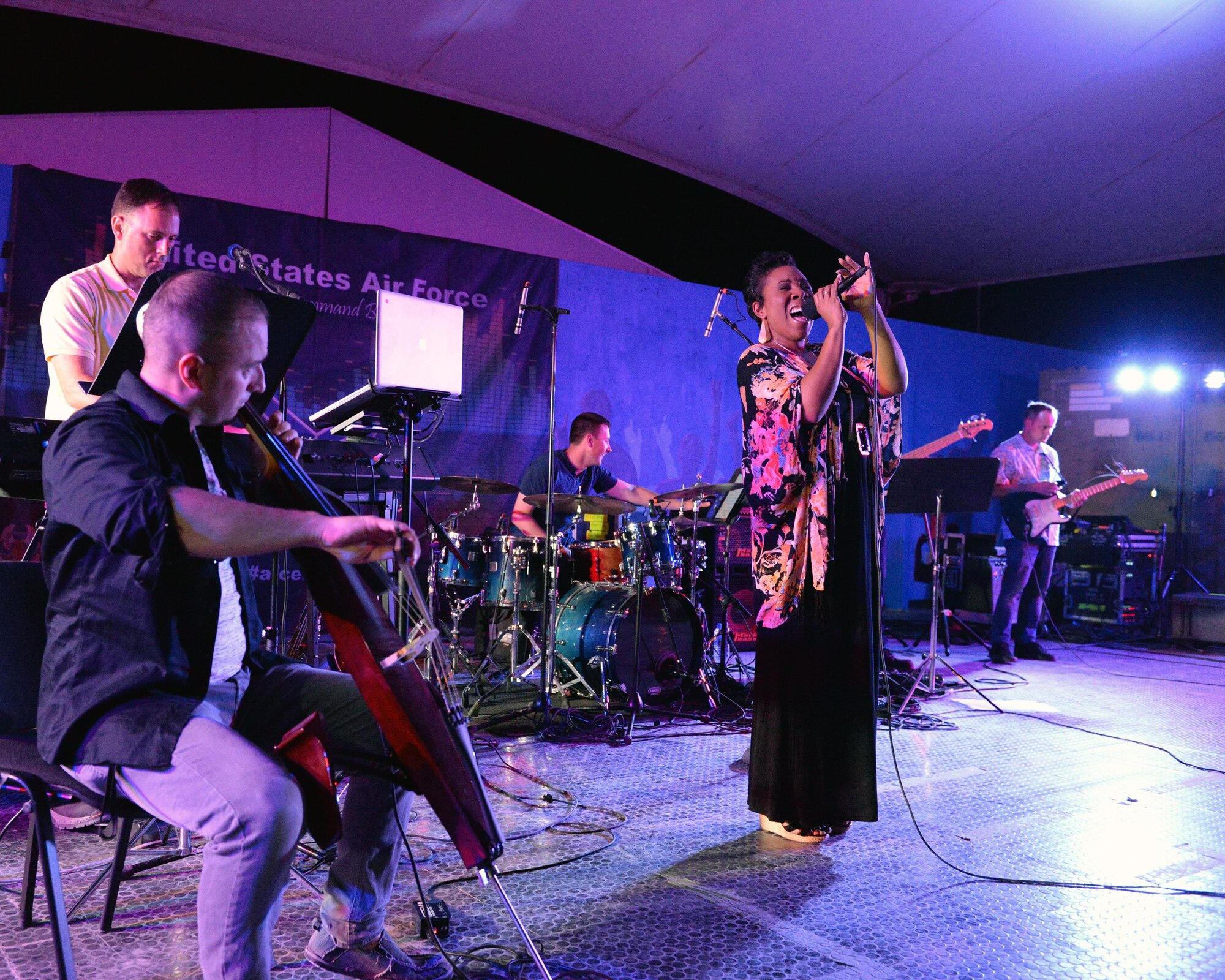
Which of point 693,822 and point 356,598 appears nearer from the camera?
point 356,598

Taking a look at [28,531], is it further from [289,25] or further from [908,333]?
[908,333]

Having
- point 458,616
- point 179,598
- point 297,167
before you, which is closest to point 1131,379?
point 458,616

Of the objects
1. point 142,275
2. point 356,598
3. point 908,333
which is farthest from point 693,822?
point 908,333

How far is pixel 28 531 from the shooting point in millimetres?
5180

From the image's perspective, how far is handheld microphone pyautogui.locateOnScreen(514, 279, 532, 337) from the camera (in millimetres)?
4159

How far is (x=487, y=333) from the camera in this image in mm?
6680

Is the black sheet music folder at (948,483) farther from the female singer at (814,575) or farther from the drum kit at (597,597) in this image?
the female singer at (814,575)

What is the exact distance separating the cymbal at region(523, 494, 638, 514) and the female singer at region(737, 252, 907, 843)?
1731 millimetres

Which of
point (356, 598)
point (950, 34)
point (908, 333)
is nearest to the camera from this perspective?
point (356, 598)

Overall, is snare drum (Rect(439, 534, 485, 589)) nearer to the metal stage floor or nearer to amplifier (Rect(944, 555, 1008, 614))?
the metal stage floor

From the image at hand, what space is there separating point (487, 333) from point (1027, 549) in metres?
4.50

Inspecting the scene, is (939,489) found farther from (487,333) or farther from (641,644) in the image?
(487,333)

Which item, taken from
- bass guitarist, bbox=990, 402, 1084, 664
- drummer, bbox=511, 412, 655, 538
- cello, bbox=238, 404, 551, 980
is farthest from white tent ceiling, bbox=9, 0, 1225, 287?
cello, bbox=238, 404, 551, 980

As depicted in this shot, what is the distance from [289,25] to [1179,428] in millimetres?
8784
